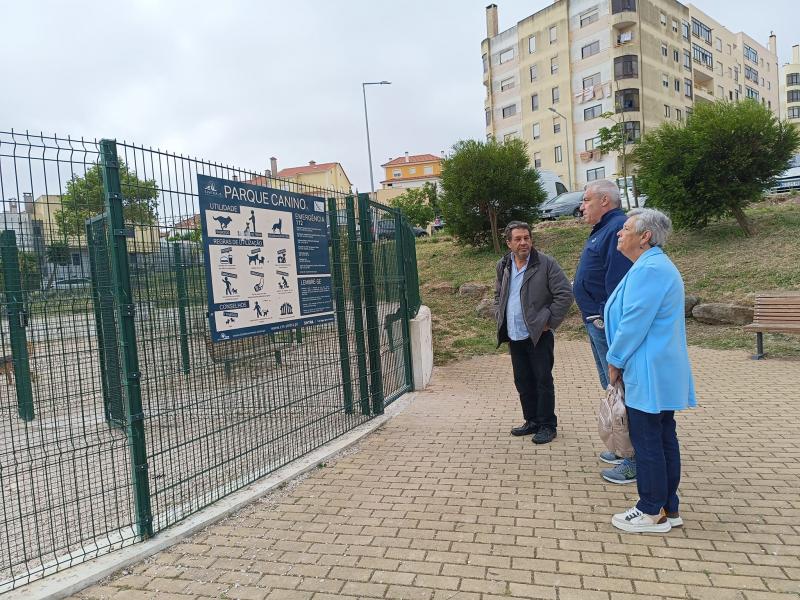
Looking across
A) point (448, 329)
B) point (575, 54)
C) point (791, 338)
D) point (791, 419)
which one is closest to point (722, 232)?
point (791, 338)

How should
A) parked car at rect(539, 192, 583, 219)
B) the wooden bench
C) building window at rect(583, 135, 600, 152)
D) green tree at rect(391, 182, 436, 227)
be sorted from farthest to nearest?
1. building window at rect(583, 135, 600, 152)
2. green tree at rect(391, 182, 436, 227)
3. parked car at rect(539, 192, 583, 219)
4. the wooden bench

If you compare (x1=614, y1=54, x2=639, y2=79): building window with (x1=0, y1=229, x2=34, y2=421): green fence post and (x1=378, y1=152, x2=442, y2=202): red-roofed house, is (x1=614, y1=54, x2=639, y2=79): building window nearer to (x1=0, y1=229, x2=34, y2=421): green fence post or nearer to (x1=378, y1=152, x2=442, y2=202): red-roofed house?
(x1=0, y1=229, x2=34, y2=421): green fence post

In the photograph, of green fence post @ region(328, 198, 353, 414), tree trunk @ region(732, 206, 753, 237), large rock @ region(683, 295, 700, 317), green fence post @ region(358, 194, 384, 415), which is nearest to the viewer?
green fence post @ region(328, 198, 353, 414)

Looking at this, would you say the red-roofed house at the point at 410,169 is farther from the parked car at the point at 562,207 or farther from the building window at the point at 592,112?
the parked car at the point at 562,207

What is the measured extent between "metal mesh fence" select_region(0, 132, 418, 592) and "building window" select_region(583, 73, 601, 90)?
147ft

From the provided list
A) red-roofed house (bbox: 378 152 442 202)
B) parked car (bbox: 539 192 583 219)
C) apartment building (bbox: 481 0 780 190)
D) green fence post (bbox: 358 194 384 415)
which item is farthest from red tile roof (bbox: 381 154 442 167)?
green fence post (bbox: 358 194 384 415)

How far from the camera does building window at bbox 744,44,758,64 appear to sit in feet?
212

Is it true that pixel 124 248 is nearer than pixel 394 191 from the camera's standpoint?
Yes

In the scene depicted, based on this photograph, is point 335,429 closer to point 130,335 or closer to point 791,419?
point 130,335

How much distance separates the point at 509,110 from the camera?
52.7 meters

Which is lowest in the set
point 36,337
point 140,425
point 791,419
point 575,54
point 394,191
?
point 791,419

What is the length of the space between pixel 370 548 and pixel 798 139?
14987 millimetres

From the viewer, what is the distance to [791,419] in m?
5.30

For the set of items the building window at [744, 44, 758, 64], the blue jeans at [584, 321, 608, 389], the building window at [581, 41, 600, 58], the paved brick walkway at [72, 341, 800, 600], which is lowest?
the paved brick walkway at [72, 341, 800, 600]
